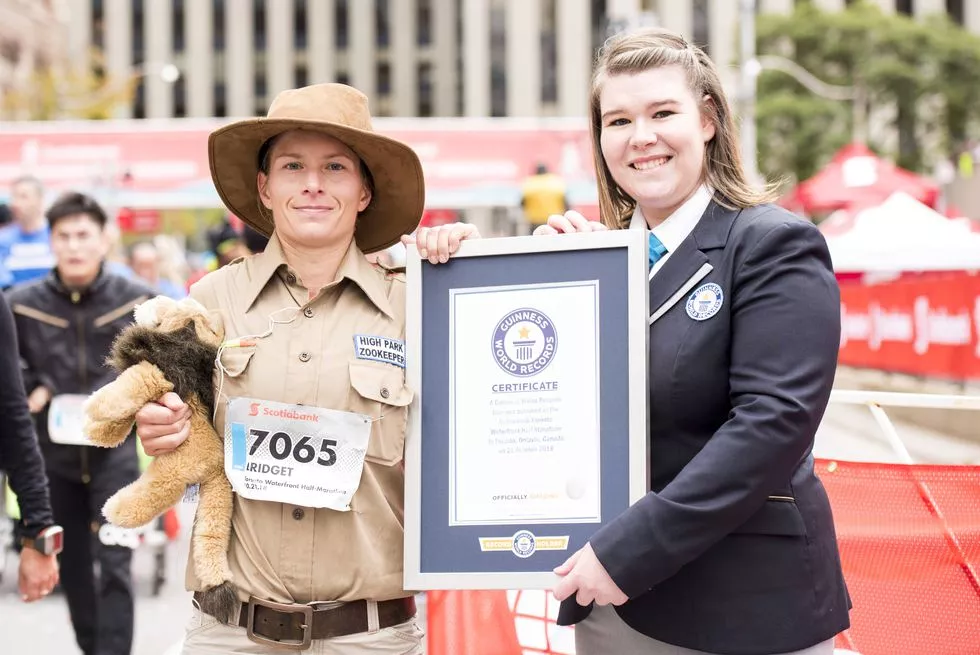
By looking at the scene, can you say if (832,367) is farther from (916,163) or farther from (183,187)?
(916,163)

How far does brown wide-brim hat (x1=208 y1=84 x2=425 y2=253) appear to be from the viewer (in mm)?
2670

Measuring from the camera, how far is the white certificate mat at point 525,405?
2.42m

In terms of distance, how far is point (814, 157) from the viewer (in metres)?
43.1

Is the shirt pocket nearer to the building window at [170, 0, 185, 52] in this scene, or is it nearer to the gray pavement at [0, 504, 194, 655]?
the gray pavement at [0, 504, 194, 655]

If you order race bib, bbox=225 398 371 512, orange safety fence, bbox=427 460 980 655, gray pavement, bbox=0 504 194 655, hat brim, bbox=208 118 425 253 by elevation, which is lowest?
gray pavement, bbox=0 504 194 655

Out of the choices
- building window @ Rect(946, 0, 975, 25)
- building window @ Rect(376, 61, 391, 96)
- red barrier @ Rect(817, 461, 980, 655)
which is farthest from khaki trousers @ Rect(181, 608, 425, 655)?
building window @ Rect(376, 61, 391, 96)

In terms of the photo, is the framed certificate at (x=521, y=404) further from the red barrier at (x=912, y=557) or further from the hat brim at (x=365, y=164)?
the red barrier at (x=912, y=557)

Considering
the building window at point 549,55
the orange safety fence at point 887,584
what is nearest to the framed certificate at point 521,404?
the orange safety fence at point 887,584

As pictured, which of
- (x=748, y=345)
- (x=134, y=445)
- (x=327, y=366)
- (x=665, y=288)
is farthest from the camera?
(x=134, y=445)

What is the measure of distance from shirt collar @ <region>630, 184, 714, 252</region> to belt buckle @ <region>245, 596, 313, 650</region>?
115cm

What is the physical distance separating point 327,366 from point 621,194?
0.87 meters

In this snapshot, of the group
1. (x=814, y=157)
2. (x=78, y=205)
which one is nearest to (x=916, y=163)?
(x=814, y=157)

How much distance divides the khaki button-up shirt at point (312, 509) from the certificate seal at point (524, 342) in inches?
9.7

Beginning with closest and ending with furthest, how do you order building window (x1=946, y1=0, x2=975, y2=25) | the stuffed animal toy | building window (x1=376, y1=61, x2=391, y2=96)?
the stuffed animal toy < building window (x1=946, y1=0, x2=975, y2=25) < building window (x1=376, y1=61, x2=391, y2=96)
